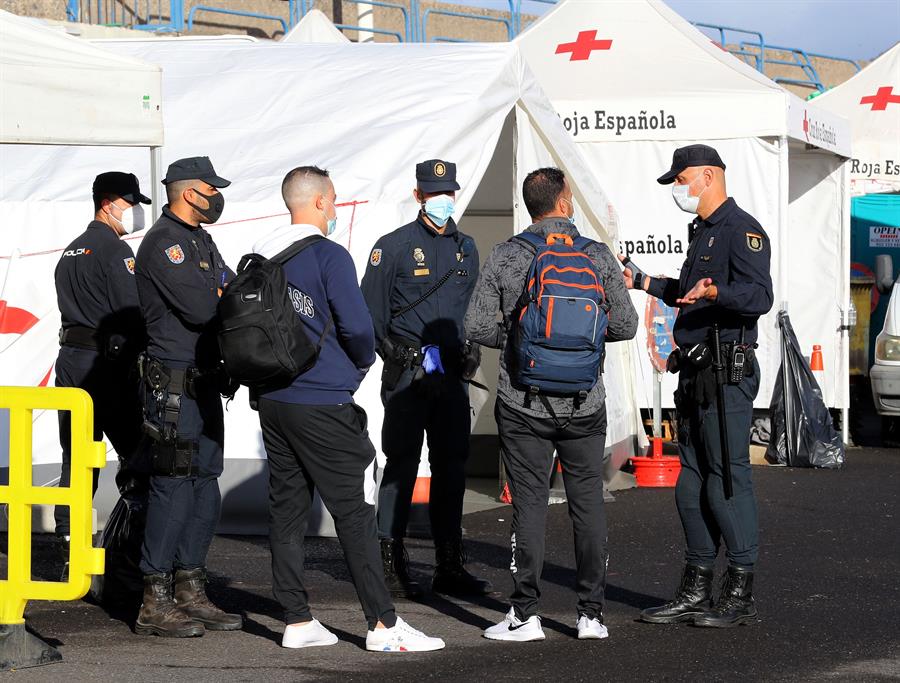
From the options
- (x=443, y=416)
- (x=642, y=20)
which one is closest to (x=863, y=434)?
(x=642, y=20)

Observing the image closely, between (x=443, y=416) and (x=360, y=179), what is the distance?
94.6 inches

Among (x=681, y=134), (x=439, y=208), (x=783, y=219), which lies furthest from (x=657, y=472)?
(x=439, y=208)

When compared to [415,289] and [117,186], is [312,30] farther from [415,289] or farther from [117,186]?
[415,289]

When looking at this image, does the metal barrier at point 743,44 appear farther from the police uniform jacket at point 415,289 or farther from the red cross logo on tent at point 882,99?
the police uniform jacket at point 415,289

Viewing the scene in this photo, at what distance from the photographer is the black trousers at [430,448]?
6762 millimetres

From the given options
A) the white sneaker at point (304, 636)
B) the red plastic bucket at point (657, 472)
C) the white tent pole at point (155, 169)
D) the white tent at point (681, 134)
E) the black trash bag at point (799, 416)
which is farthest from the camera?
the white tent at point (681, 134)

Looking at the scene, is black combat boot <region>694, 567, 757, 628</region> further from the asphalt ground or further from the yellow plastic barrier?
the yellow plastic barrier

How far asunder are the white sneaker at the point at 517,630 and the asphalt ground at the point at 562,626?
0.13 ft

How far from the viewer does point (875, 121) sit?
1922 centimetres

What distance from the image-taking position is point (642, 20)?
1305 cm

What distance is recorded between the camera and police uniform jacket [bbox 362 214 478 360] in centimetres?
682

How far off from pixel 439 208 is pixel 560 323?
1.58 m

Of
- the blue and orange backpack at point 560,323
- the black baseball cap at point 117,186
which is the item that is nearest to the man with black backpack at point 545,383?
the blue and orange backpack at point 560,323

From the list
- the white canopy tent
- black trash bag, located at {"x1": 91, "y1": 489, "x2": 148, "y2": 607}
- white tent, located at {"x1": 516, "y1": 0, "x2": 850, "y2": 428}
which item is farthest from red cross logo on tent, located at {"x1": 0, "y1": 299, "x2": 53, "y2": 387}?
white tent, located at {"x1": 516, "y1": 0, "x2": 850, "y2": 428}
